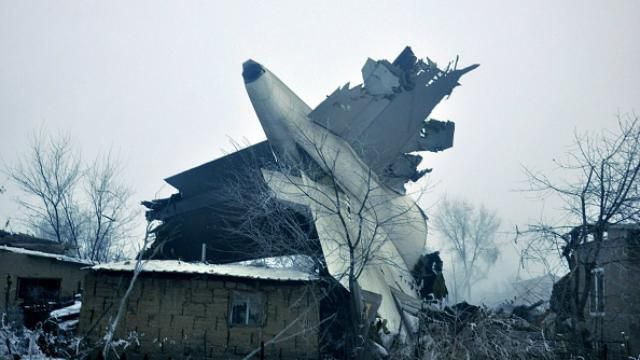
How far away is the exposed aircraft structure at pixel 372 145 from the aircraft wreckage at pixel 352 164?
1.4 inches

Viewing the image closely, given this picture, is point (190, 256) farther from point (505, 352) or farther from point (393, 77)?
point (505, 352)

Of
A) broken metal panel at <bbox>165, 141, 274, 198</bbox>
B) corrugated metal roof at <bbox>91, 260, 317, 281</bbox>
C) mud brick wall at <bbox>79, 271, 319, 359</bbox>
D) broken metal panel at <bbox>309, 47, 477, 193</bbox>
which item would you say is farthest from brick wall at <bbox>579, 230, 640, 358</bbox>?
broken metal panel at <bbox>165, 141, 274, 198</bbox>

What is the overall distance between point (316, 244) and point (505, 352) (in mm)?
6459

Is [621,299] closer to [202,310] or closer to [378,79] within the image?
[378,79]

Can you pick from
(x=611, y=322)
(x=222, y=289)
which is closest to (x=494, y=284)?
(x=611, y=322)

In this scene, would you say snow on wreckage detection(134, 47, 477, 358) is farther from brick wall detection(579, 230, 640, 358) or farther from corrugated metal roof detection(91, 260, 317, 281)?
brick wall detection(579, 230, 640, 358)

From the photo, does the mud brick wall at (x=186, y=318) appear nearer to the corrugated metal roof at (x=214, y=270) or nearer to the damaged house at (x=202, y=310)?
the damaged house at (x=202, y=310)

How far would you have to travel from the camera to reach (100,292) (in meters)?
13.3

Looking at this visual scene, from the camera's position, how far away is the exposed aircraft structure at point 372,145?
46.1 feet

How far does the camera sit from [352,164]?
15945 mm

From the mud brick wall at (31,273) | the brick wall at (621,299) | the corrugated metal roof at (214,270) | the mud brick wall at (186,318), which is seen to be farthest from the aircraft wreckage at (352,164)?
the brick wall at (621,299)

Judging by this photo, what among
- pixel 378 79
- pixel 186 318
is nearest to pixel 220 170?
pixel 186 318

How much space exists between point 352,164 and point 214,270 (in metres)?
5.70

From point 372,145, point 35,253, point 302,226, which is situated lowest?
point 35,253
